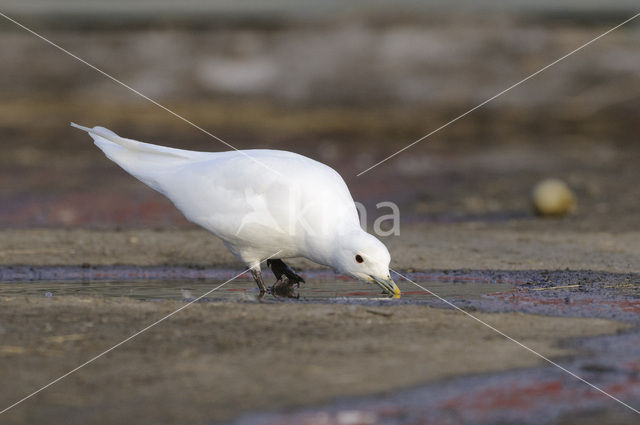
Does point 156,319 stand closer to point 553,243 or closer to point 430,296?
point 430,296

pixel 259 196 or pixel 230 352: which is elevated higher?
pixel 259 196

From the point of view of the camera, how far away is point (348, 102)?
100ft

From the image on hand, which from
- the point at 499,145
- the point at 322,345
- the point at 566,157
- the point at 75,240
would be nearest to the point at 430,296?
→ the point at 322,345

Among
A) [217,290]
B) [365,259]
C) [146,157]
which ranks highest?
[146,157]

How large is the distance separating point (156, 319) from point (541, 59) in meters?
27.5

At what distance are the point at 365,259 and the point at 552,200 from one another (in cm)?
617

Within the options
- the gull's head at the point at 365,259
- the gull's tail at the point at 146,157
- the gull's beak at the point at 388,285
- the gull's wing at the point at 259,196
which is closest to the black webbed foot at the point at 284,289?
the gull's wing at the point at 259,196

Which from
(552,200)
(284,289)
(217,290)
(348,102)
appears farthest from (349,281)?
(348,102)

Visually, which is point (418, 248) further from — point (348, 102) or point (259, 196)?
point (348, 102)

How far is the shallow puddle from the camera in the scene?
770 centimetres

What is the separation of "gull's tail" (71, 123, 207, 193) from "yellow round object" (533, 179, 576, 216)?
5564 mm

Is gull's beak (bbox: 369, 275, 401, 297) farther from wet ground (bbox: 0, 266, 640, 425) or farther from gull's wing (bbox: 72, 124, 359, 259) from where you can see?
gull's wing (bbox: 72, 124, 359, 259)

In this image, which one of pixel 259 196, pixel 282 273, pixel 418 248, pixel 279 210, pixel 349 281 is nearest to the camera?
pixel 279 210

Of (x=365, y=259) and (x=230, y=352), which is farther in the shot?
(x=365, y=259)
